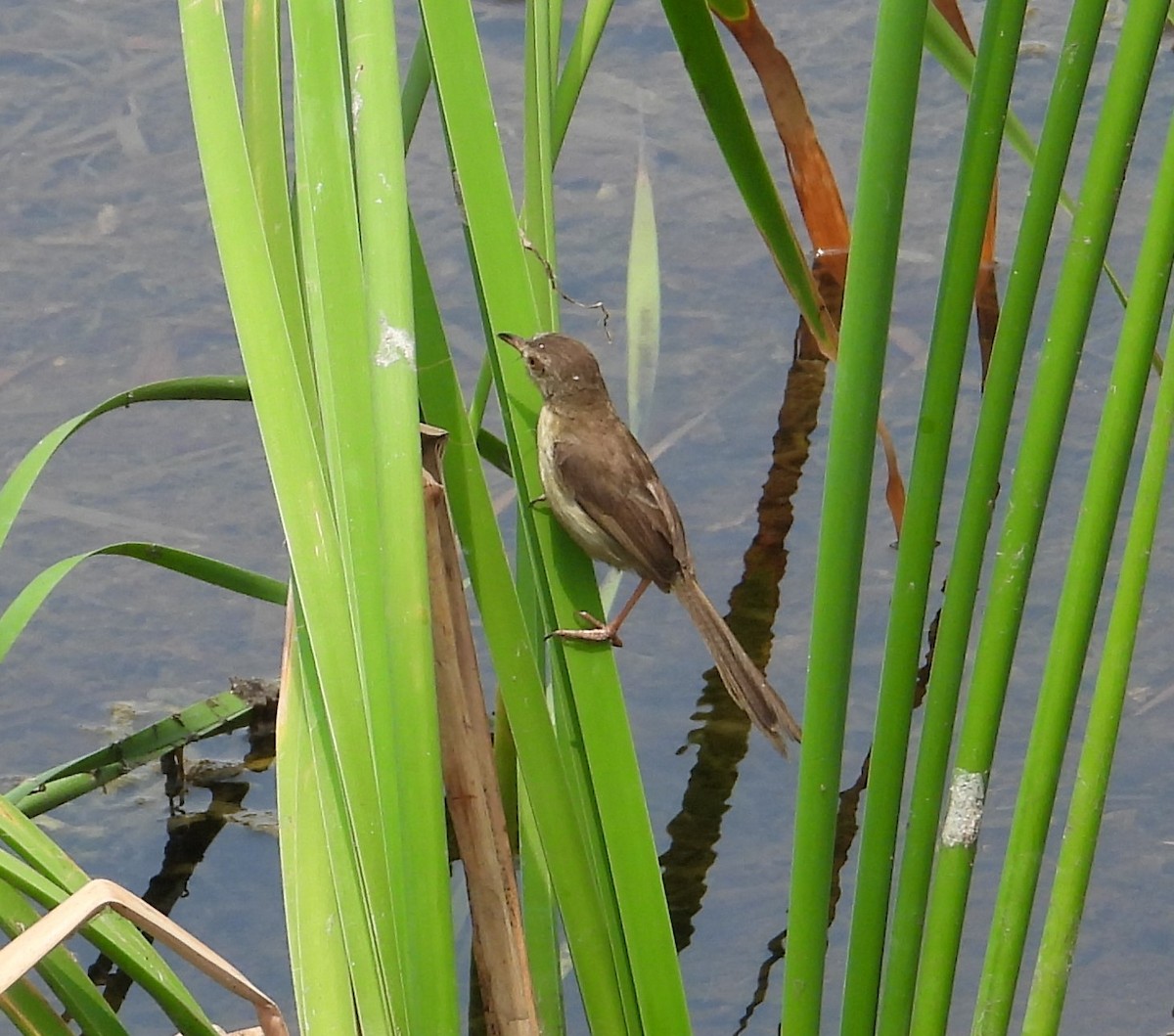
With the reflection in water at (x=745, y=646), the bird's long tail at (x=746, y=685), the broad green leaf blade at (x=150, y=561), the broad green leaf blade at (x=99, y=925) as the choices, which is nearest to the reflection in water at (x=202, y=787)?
the broad green leaf blade at (x=150, y=561)

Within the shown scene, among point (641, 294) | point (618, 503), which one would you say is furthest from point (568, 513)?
point (641, 294)

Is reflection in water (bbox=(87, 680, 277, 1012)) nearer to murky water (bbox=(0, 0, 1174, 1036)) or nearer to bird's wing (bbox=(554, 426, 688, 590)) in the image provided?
murky water (bbox=(0, 0, 1174, 1036))

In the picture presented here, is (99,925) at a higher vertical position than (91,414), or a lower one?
lower

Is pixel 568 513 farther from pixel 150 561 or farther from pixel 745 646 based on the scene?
pixel 745 646

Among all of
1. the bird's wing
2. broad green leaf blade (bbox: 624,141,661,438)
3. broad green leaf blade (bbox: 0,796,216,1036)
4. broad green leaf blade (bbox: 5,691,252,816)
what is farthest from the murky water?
broad green leaf blade (bbox: 0,796,216,1036)

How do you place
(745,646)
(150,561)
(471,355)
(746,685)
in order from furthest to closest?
(471,355)
(745,646)
(746,685)
(150,561)

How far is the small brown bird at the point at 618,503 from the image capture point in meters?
3.32

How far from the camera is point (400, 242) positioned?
6.21 ft

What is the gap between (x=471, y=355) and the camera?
5.35 meters

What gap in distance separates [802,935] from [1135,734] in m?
2.93

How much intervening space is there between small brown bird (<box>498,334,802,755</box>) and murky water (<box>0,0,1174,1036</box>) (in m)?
0.91

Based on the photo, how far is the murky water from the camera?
415cm

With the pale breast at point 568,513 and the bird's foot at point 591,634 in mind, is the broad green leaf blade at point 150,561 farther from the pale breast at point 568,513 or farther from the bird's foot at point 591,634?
the bird's foot at point 591,634

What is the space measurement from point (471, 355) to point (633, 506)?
189 centimetres
